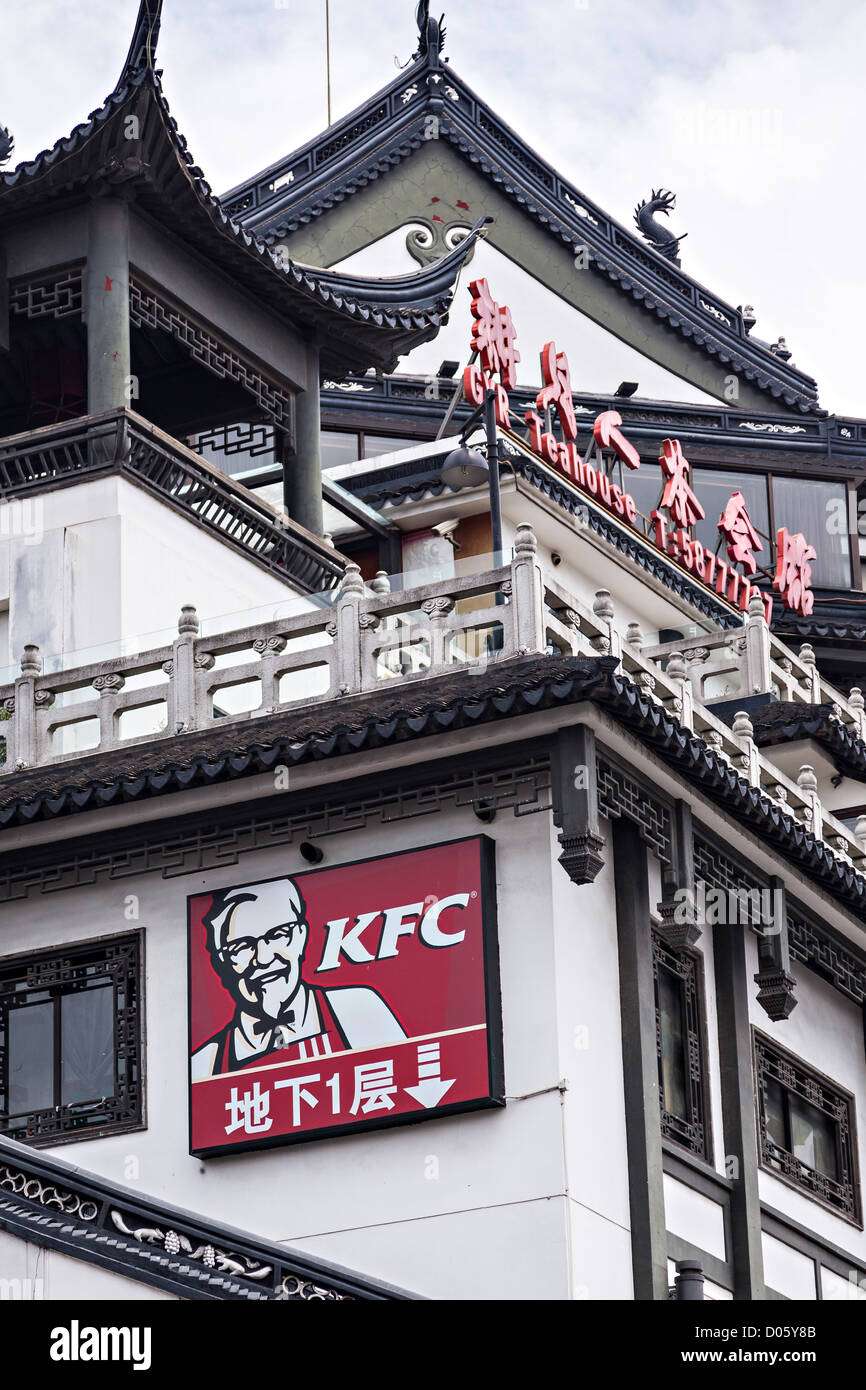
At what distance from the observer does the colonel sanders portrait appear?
2038 cm

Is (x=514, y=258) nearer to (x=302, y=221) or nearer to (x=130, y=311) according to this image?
(x=302, y=221)

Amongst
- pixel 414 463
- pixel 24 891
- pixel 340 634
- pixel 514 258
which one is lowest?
pixel 24 891

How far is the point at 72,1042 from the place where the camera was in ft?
70.3

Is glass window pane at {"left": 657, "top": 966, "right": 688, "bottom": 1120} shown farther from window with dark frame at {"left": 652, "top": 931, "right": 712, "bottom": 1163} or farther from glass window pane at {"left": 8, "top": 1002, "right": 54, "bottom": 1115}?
glass window pane at {"left": 8, "top": 1002, "right": 54, "bottom": 1115}

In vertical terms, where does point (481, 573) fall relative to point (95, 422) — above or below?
below

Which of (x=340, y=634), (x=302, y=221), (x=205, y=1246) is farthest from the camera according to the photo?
(x=302, y=221)

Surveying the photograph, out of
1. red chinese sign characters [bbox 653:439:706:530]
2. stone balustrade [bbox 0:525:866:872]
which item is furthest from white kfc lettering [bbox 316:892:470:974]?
red chinese sign characters [bbox 653:439:706:530]

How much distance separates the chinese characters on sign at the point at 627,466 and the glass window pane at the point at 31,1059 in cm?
1186

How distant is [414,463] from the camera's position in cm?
3241

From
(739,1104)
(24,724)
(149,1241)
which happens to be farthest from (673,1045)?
(149,1241)

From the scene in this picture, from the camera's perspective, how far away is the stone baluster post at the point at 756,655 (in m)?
28.8

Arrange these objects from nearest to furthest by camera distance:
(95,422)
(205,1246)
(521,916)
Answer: (205,1246)
(521,916)
(95,422)
